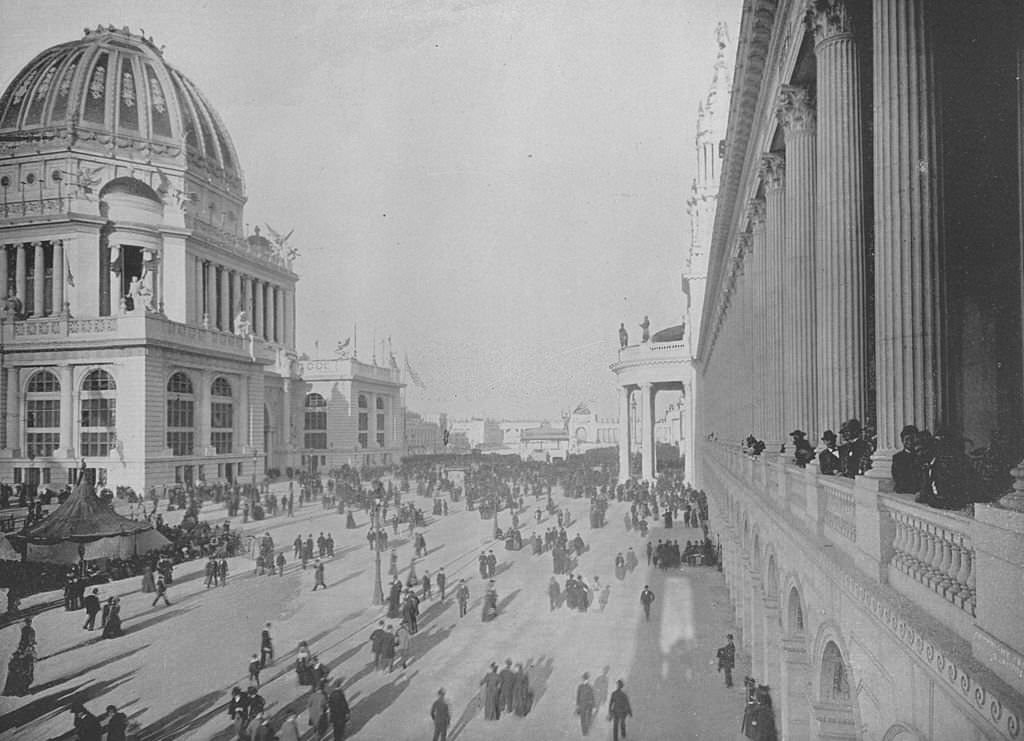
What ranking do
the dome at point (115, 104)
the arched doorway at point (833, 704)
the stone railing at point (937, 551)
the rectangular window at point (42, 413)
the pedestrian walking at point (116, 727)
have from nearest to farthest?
the stone railing at point (937, 551) → the arched doorway at point (833, 704) → the pedestrian walking at point (116, 727) → the rectangular window at point (42, 413) → the dome at point (115, 104)

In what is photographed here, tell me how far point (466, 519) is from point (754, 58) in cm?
2786

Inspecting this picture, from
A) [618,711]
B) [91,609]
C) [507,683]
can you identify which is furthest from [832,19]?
[91,609]

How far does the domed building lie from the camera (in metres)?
35.2

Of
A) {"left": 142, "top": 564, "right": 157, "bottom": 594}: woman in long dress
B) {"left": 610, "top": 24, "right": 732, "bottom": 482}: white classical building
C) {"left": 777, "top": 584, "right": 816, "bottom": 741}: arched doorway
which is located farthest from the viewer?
{"left": 610, "top": 24, "right": 732, "bottom": 482}: white classical building

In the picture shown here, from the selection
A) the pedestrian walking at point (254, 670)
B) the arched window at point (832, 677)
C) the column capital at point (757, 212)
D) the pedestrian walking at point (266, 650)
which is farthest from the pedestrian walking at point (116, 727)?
the column capital at point (757, 212)

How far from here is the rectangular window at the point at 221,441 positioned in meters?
48.1

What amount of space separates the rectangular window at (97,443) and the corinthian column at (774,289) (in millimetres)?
31152

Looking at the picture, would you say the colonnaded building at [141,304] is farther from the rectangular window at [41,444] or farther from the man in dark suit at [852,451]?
the man in dark suit at [852,451]

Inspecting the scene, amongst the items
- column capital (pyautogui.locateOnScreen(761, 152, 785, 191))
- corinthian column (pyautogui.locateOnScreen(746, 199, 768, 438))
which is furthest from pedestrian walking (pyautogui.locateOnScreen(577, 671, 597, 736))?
column capital (pyautogui.locateOnScreen(761, 152, 785, 191))

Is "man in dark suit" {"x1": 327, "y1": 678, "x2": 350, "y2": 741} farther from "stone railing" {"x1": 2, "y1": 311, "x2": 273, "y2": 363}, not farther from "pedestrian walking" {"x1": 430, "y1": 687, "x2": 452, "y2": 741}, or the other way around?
"stone railing" {"x1": 2, "y1": 311, "x2": 273, "y2": 363}

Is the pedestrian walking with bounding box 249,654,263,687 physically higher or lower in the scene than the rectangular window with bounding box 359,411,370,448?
lower

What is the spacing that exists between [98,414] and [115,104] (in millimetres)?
31952

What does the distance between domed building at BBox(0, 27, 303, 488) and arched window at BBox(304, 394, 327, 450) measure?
3.57 feet

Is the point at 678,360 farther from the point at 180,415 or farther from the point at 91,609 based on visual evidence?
the point at 91,609
